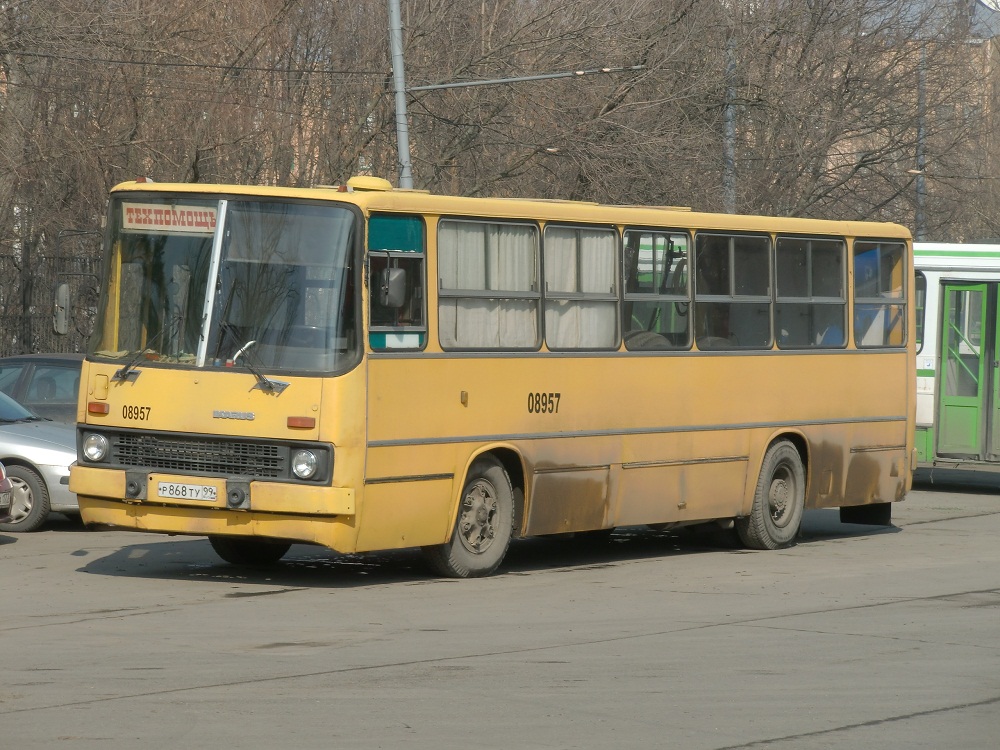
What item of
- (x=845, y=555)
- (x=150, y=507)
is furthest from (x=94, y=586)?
(x=845, y=555)

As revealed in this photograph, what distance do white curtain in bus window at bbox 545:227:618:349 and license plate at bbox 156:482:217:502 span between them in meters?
2.96

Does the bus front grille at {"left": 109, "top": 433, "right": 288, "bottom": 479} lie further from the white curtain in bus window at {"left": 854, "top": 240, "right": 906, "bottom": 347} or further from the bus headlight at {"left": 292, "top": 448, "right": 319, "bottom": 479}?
the white curtain in bus window at {"left": 854, "top": 240, "right": 906, "bottom": 347}

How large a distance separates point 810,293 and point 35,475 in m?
7.21

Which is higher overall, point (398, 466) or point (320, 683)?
point (398, 466)

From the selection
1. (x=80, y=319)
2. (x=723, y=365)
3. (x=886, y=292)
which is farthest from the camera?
(x=80, y=319)

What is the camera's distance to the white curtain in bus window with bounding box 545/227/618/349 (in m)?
13.2

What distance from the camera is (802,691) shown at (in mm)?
8336

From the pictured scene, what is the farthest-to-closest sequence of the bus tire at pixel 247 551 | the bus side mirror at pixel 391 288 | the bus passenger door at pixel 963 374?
the bus passenger door at pixel 963 374 → the bus tire at pixel 247 551 → the bus side mirror at pixel 391 288

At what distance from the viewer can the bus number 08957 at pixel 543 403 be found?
12.9 m

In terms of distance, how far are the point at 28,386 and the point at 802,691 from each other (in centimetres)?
1191

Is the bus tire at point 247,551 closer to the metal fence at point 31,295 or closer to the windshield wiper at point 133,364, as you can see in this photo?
the windshield wiper at point 133,364

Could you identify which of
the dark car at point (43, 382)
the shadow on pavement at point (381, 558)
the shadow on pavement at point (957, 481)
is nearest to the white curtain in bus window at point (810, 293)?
the shadow on pavement at point (381, 558)

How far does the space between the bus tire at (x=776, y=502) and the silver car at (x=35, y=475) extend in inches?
239

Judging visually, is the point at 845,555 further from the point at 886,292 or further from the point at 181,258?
the point at 181,258
